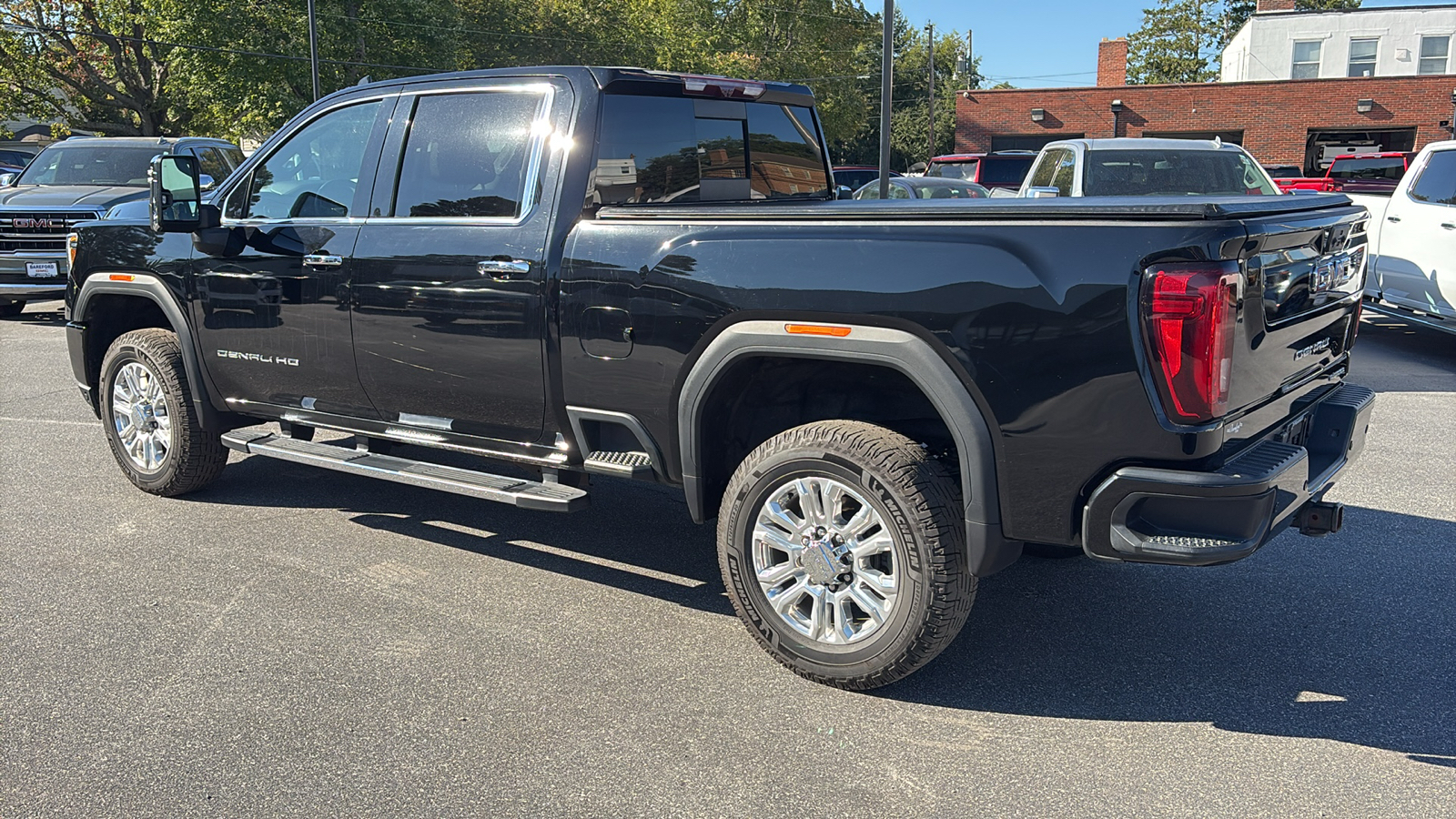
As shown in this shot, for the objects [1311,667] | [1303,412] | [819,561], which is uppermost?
[1303,412]

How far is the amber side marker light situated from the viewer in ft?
12.1

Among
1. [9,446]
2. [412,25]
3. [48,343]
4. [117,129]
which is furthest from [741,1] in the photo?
[9,446]

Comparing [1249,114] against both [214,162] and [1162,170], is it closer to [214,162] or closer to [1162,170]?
[1162,170]

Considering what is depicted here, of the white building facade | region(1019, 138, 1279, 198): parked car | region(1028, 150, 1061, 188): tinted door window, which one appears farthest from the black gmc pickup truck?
the white building facade

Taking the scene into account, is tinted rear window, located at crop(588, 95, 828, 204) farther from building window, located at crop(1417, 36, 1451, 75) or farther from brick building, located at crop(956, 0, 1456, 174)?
building window, located at crop(1417, 36, 1451, 75)

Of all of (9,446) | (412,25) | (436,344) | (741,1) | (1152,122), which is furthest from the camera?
(741,1)

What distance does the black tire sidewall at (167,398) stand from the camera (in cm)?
583

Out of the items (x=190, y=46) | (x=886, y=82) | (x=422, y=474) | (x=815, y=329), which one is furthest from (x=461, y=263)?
(x=190, y=46)

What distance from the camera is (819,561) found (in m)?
3.86

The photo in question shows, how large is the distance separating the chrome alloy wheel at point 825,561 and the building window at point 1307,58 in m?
47.6

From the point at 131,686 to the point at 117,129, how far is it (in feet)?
144

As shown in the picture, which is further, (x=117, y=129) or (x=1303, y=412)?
(x=117, y=129)

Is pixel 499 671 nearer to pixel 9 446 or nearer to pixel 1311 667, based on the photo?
pixel 1311 667

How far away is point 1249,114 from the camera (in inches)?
1598
